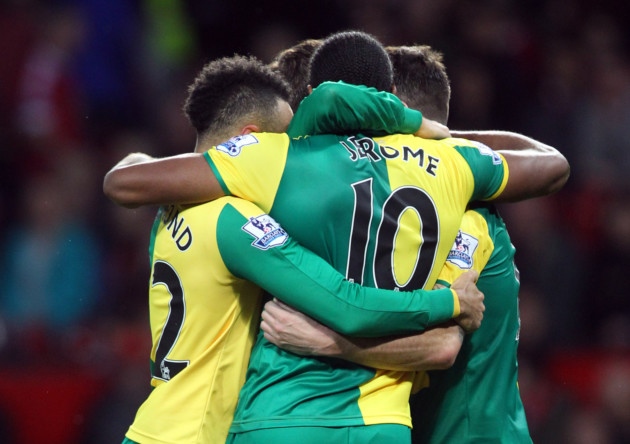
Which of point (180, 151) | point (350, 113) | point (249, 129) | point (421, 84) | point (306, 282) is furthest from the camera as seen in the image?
point (180, 151)

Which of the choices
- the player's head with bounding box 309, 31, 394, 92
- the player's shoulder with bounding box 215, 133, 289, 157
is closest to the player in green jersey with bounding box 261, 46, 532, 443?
the player's head with bounding box 309, 31, 394, 92

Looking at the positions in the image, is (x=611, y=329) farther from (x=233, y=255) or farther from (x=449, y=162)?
(x=233, y=255)

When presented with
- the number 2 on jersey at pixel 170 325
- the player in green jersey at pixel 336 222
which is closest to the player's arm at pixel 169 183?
the player in green jersey at pixel 336 222

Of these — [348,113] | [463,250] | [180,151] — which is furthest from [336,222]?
[180,151]

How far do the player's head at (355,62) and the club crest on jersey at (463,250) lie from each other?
0.53 metres

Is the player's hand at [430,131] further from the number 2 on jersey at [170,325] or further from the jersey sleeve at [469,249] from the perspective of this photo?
the number 2 on jersey at [170,325]

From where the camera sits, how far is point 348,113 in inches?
121

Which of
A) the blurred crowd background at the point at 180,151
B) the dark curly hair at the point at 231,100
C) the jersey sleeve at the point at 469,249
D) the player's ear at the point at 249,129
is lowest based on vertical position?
the blurred crowd background at the point at 180,151

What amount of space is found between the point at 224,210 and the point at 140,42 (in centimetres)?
487

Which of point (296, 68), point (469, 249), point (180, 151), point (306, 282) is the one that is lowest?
point (180, 151)

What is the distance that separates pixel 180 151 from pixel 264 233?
428 centimetres

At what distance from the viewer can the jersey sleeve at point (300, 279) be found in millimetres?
2949

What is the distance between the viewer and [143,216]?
6.82 meters

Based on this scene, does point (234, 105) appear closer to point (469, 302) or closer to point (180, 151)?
point (469, 302)
